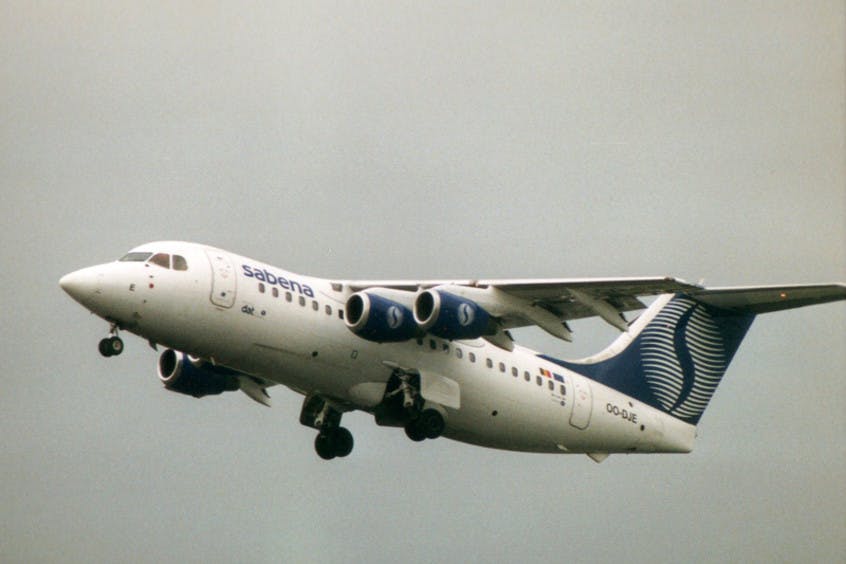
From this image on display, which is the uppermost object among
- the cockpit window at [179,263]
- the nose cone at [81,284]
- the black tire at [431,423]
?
the cockpit window at [179,263]

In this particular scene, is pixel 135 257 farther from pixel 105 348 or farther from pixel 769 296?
pixel 769 296

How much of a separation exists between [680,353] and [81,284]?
1069cm

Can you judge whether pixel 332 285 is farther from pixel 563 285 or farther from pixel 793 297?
pixel 793 297

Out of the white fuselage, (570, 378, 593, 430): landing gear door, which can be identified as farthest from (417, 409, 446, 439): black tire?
(570, 378, 593, 430): landing gear door

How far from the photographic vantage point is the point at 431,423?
867 inches

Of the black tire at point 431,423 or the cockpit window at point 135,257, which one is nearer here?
the cockpit window at point 135,257

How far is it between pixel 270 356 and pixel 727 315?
8538 millimetres

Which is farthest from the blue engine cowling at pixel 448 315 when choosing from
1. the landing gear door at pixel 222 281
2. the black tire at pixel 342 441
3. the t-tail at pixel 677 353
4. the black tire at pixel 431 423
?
the black tire at pixel 342 441

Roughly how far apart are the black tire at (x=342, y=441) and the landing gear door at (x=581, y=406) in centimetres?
365

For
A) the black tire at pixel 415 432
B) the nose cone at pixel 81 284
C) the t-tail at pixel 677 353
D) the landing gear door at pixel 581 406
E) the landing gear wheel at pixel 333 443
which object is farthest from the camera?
the t-tail at pixel 677 353

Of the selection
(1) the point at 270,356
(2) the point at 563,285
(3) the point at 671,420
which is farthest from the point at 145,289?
(3) the point at 671,420

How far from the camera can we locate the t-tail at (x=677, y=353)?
24.4 m

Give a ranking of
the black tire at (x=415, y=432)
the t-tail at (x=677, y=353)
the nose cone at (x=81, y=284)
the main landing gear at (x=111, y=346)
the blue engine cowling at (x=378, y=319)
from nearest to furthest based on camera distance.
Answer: the nose cone at (x=81, y=284)
the main landing gear at (x=111, y=346)
the blue engine cowling at (x=378, y=319)
the black tire at (x=415, y=432)
the t-tail at (x=677, y=353)

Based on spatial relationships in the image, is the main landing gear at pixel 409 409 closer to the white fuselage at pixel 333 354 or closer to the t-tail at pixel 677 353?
the white fuselage at pixel 333 354
